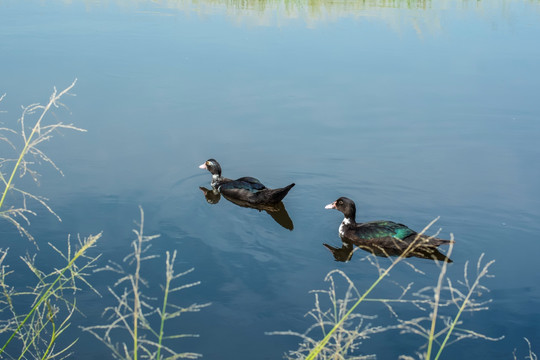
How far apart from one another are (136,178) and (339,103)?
4472 mm

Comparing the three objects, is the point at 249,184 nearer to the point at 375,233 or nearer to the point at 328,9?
the point at 375,233

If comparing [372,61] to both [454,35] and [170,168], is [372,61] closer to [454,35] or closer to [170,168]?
[454,35]

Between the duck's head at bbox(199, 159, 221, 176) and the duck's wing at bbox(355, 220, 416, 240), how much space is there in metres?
2.33

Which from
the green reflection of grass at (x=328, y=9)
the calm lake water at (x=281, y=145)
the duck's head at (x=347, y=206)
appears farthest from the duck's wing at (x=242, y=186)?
the green reflection of grass at (x=328, y=9)

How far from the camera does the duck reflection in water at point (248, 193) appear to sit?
9.52 meters

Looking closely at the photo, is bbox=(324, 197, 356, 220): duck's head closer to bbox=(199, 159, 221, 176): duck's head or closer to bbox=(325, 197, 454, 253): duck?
bbox=(325, 197, 454, 253): duck

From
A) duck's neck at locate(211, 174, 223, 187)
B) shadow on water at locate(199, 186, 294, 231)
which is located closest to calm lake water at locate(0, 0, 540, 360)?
shadow on water at locate(199, 186, 294, 231)

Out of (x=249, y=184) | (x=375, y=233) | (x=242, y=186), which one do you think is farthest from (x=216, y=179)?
(x=375, y=233)

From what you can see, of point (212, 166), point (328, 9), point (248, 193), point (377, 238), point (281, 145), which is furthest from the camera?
point (328, 9)

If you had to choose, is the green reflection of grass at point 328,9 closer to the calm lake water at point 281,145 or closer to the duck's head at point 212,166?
the calm lake water at point 281,145

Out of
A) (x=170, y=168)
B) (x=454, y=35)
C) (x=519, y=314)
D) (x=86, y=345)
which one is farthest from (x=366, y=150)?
(x=454, y=35)

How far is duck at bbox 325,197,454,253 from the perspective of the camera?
8477mm

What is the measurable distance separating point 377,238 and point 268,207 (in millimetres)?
1722

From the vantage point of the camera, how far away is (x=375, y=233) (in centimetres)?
877
